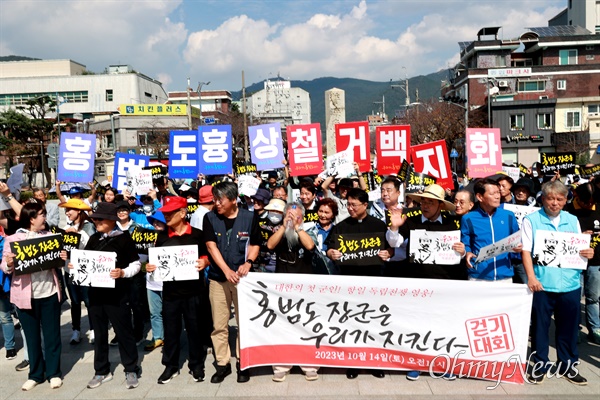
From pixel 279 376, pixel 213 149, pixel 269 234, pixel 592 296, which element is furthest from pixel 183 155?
pixel 592 296

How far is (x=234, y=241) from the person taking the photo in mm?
5113

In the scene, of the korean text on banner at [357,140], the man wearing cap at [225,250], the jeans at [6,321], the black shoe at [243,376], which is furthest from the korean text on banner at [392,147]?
the jeans at [6,321]

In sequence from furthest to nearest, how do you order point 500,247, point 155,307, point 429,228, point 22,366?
1. point 155,307
2. point 22,366
3. point 429,228
4. point 500,247

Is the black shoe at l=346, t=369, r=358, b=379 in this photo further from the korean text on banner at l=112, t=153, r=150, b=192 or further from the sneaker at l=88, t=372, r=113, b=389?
the korean text on banner at l=112, t=153, r=150, b=192

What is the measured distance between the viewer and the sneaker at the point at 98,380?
5129 millimetres

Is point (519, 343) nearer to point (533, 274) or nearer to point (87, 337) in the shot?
point (533, 274)

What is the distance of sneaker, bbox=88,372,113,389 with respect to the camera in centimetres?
513

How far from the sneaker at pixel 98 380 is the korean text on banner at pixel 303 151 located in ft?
16.8

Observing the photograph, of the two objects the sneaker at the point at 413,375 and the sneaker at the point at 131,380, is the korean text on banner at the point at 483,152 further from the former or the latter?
the sneaker at the point at 131,380

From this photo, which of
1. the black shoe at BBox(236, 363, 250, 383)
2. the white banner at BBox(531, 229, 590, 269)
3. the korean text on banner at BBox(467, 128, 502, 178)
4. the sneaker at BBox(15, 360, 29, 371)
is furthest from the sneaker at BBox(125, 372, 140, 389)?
the korean text on banner at BBox(467, 128, 502, 178)

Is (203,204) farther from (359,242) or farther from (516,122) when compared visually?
(516,122)

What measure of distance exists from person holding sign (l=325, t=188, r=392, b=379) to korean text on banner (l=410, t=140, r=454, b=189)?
3.60 meters

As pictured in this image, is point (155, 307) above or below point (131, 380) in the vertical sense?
above

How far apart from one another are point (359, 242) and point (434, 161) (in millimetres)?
3854
